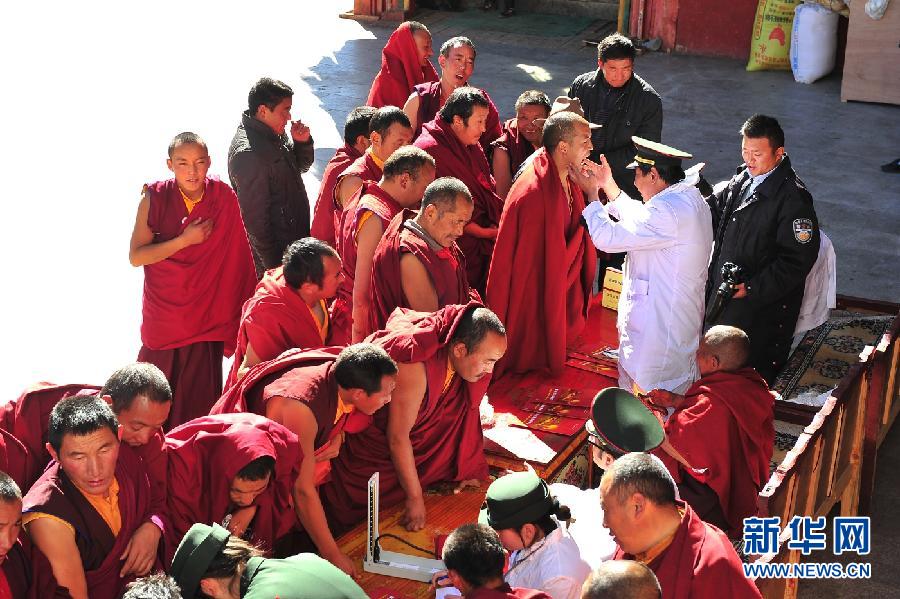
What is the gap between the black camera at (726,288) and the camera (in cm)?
542

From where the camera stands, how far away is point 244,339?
4.67 meters

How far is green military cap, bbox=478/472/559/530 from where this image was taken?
3.46 meters

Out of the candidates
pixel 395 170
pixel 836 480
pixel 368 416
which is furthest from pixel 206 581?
pixel 836 480

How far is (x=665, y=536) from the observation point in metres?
3.21

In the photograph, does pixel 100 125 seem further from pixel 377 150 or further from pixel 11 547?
pixel 11 547

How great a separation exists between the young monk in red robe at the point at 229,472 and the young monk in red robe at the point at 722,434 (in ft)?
5.06

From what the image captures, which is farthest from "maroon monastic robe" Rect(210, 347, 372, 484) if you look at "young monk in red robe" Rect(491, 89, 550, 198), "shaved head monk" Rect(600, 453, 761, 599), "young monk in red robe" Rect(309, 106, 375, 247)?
"young monk in red robe" Rect(491, 89, 550, 198)

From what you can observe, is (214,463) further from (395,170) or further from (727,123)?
(727,123)

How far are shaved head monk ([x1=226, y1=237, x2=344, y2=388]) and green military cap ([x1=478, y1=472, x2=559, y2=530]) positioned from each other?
140 cm

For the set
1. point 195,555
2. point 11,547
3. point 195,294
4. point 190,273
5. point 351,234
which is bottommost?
point 11,547

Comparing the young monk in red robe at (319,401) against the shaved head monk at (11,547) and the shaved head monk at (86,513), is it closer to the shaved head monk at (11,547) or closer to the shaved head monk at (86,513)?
the shaved head monk at (86,513)

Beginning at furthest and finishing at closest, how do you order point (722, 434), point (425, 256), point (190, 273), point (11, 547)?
point (190, 273) < point (425, 256) < point (722, 434) < point (11, 547)

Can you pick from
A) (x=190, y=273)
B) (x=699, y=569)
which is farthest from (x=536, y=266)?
(x=699, y=569)

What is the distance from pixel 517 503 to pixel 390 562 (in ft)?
2.45
